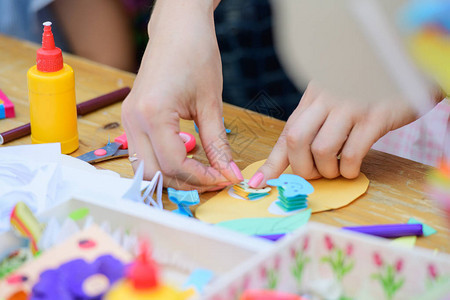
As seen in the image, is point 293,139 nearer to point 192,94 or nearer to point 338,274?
point 192,94

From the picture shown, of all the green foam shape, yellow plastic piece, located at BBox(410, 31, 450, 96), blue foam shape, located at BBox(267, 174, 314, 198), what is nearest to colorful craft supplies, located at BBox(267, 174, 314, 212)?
blue foam shape, located at BBox(267, 174, 314, 198)

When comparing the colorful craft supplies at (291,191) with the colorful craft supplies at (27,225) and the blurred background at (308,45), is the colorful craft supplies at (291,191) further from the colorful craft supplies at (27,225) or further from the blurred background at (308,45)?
the colorful craft supplies at (27,225)

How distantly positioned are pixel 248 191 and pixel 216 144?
0.08 meters

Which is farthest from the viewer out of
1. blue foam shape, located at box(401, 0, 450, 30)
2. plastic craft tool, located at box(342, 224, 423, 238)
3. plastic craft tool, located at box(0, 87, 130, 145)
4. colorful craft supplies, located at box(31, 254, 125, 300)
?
plastic craft tool, located at box(0, 87, 130, 145)

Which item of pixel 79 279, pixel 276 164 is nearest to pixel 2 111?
pixel 276 164

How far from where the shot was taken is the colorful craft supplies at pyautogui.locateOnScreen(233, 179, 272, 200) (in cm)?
71

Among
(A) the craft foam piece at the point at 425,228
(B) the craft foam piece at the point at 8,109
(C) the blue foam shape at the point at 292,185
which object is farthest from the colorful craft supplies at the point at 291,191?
(B) the craft foam piece at the point at 8,109

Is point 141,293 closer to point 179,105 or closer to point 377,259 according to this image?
point 377,259

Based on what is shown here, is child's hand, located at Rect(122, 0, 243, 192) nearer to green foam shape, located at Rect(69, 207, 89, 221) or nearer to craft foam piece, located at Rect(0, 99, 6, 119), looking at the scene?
green foam shape, located at Rect(69, 207, 89, 221)

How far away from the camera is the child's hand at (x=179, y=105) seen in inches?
27.7

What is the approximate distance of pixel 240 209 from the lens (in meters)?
0.68

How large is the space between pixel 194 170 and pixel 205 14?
231 millimetres

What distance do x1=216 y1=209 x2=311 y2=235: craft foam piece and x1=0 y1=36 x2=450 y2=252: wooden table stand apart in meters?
0.04

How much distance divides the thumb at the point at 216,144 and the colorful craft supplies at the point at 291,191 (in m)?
0.06
